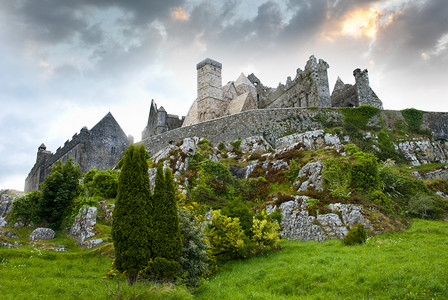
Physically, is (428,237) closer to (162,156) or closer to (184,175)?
(184,175)

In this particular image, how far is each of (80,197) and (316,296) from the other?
57.6ft

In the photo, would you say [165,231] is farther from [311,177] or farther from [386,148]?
[386,148]

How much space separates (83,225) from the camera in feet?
61.5

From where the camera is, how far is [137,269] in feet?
39.2

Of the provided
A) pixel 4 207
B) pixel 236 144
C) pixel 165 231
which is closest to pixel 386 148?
pixel 236 144

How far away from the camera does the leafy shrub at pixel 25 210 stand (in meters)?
20.7

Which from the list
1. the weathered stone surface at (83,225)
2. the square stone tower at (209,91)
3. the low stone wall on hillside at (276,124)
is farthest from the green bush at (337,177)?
the square stone tower at (209,91)

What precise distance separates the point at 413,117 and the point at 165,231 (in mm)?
36931

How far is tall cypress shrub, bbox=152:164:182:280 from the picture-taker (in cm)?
1202

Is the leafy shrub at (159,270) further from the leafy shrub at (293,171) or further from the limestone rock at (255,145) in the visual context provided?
the limestone rock at (255,145)

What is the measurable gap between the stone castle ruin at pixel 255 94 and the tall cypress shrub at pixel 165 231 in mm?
Result: 29157

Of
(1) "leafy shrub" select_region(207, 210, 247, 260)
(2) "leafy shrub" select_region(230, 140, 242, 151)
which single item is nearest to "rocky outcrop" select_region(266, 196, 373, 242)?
(1) "leafy shrub" select_region(207, 210, 247, 260)

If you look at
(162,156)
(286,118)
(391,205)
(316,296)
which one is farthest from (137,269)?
(286,118)

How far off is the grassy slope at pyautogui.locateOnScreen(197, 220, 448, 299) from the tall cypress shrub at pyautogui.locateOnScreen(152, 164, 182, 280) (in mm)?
1776
